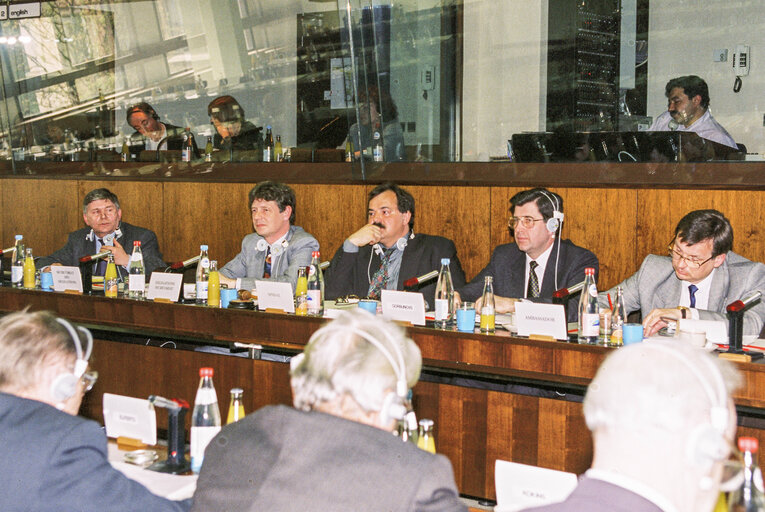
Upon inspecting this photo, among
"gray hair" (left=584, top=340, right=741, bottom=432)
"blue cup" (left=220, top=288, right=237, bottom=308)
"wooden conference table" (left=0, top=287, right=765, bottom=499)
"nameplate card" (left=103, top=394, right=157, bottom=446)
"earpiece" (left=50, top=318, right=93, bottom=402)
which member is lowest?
"wooden conference table" (left=0, top=287, right=765, bottom=499)

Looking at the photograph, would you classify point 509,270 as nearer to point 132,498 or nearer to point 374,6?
point 374,6

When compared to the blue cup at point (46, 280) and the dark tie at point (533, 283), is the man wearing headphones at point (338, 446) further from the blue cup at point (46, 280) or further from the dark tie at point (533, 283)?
the blue cup at point (46, 280)

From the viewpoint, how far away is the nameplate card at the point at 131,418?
216 cm

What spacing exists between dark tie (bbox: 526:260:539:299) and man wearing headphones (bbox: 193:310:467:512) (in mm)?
2403

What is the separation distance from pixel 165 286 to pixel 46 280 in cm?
83

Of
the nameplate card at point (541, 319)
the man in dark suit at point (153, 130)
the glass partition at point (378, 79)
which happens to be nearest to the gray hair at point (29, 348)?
the nameplate card at point (541, 319)

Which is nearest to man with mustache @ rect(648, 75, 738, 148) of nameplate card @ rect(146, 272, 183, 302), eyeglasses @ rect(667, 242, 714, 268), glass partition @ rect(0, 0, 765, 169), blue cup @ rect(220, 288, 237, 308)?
glass partition @ rect(0, 0, 765, 169)

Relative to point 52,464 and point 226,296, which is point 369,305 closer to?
point 226,296

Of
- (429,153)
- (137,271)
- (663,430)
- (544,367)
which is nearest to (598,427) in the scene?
(663,430)

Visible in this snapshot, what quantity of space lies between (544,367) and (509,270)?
40.0 inches

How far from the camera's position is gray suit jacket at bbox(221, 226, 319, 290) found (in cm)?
432

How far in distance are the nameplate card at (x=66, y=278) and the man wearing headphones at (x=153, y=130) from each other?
1.95 meters

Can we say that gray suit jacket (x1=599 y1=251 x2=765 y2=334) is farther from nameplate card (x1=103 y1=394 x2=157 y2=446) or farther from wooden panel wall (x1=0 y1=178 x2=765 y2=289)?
nameplate card (x1=103 y1=394 x2=157 y2=446)

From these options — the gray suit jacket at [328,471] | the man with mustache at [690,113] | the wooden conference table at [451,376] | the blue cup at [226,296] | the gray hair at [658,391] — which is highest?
the man with mustache at [690,113]
